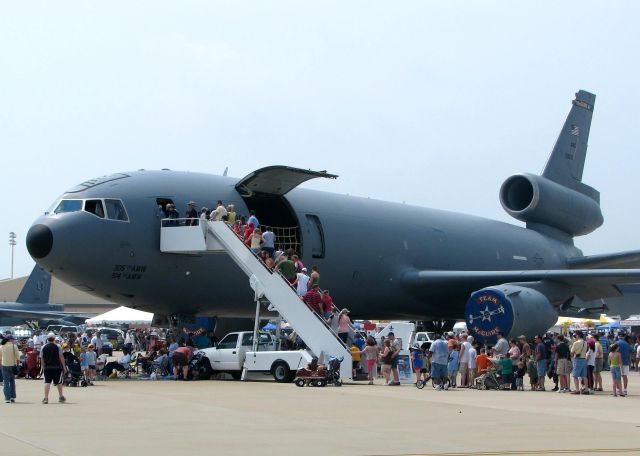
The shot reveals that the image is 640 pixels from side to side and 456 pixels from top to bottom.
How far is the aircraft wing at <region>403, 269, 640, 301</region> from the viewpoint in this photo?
29.0m

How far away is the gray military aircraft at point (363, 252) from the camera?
74.2ft

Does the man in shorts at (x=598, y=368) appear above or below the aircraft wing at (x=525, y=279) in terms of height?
below

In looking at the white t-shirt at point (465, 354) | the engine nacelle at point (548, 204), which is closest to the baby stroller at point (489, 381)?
the white t-shirt at point (465, 354)

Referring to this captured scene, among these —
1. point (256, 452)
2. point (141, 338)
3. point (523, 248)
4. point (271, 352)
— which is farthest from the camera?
point (141, 338)

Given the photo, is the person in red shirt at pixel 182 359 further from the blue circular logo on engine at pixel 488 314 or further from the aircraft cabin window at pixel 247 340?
the blue circular logo on engine at pixel 488 314

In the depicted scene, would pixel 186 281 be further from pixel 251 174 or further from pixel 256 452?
pixel 256 452

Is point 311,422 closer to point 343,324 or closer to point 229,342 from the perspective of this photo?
point 343,324

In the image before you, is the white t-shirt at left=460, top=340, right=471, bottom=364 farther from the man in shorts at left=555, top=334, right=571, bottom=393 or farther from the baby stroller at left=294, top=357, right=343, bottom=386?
the baby stroller at left=294, top=357, right=343, bottom=386

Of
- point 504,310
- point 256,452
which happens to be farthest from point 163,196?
point 256,452

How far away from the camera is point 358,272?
28.5 m

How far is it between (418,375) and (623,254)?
48.6 ft

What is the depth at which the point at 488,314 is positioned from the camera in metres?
26.3

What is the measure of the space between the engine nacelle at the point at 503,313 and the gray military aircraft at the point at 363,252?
0.11 ft

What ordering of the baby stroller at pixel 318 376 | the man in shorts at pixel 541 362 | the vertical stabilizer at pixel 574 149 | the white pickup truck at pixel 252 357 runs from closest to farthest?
the baby stroller at pixel 318 376
the white pickup truck at pixel 252 357
the man in shorts at pixel 541 362
the vertical stabilizer at pixel 574 149
